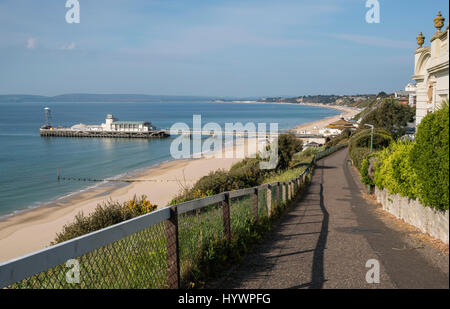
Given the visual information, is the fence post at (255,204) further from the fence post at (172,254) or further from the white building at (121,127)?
the white building at (121,127)

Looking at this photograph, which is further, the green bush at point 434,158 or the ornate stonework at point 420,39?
the ornate stonework at point 420,39

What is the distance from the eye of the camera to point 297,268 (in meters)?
5.59

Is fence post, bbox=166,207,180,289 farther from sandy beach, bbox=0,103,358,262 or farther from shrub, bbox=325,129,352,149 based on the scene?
shrub, bbox=325,129,352,149

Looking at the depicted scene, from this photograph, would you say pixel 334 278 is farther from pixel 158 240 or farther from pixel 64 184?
pixel 64 184

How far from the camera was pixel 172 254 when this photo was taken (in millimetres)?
4855

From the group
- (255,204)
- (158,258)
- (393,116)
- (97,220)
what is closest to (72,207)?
(97,220)

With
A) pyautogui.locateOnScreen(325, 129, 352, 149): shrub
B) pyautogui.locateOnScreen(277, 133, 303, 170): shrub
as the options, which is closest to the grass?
pyautogui.locateOnScreen(277, 133, 303, 170): shrub

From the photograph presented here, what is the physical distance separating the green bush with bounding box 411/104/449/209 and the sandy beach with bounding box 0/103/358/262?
1251 centimetres

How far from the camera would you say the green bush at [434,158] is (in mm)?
3287

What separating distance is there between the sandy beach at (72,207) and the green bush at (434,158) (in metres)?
12.5

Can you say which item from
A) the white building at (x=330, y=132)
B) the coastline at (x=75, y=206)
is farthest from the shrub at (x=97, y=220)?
the white building at (x=330, y=132)

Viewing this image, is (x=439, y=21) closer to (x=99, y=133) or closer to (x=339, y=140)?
(x=339, y=140)

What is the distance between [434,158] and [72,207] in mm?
30415
